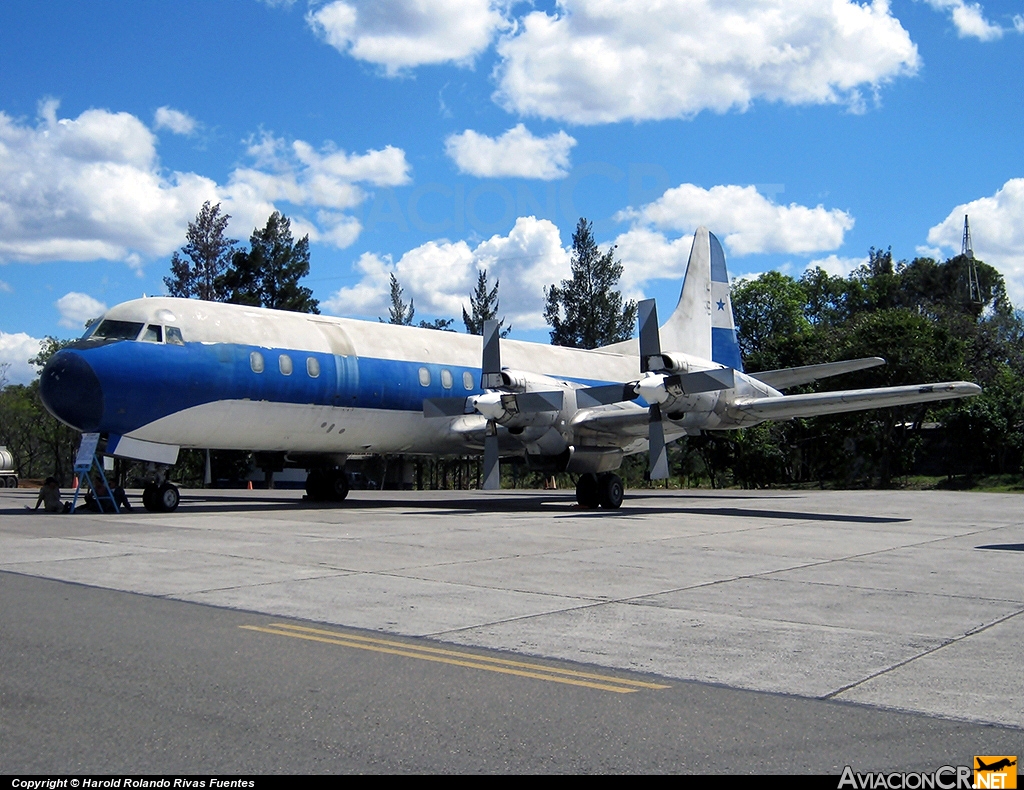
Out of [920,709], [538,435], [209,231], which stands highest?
[209,231]

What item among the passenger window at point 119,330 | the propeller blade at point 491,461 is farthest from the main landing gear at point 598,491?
the passenger window at point 119,330

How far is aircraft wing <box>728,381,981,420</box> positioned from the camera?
1938 cm

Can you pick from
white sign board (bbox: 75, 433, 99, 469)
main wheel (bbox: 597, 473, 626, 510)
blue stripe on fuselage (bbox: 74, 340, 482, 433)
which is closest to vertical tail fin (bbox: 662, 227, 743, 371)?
main wheel (bbox: 597, 473, 626, 510)

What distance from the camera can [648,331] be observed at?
21.2 metres

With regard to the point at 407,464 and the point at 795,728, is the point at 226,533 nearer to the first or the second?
the point at 795,728

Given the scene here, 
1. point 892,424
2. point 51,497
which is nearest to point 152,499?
point 51,497

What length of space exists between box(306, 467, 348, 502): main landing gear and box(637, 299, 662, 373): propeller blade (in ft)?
27.5

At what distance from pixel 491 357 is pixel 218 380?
611cm

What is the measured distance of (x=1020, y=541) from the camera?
1514 cm

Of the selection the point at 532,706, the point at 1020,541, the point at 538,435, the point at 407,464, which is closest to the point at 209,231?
the point at 407,464

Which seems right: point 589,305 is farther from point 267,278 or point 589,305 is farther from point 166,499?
point 166,499

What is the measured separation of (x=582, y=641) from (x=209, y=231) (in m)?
56.5

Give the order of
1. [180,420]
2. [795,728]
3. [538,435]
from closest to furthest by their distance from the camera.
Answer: [795,728], [180,420], [538,435]

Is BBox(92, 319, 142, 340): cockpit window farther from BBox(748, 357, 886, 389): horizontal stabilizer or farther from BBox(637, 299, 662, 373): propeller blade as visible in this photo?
BBox(748, 357, 886, 389): horizontal stabilizer
